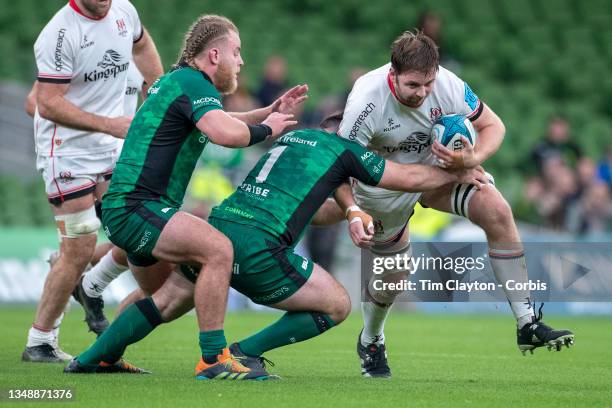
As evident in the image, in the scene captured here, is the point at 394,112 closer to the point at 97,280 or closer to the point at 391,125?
the point at 391,125

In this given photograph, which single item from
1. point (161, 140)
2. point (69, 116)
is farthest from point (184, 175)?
point (69, 116)

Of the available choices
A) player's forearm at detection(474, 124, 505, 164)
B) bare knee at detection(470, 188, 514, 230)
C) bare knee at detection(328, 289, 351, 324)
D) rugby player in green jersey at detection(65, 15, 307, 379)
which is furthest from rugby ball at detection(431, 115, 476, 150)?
bare knee at detection(328, 289, 351, 324)

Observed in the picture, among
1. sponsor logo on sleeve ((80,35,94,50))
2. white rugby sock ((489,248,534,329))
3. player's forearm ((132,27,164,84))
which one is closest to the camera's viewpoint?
white rugby sock ((489,248,534,329))

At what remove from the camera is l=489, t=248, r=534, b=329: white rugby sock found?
743 cm

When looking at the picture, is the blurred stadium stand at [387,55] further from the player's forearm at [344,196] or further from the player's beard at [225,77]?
the player's beard at [225,77]

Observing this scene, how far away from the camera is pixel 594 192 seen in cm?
1716

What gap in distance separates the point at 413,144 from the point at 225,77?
135 cm

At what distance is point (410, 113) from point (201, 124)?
149cm

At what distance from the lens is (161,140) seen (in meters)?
6.79

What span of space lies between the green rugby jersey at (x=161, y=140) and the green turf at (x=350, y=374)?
42.6 inches

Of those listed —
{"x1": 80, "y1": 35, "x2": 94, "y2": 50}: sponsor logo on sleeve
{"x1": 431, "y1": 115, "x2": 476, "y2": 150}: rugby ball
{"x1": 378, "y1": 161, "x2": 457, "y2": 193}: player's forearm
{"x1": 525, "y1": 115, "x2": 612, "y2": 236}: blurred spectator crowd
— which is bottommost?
{"x1": 80, "y1": 35, "x2": 94, "y2": 50}: sponsor logo on sleeve

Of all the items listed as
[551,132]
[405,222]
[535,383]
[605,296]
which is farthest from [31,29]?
[535,383]

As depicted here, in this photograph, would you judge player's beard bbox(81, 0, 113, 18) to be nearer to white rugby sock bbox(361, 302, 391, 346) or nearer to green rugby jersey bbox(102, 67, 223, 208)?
green rugby jersey bbox(102, 67, 223, 208)

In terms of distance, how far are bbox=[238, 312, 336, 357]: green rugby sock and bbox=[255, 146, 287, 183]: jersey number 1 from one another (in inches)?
31.8
